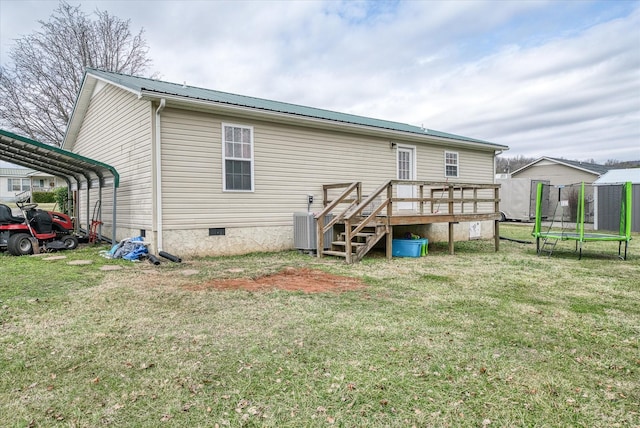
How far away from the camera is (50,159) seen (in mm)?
9430

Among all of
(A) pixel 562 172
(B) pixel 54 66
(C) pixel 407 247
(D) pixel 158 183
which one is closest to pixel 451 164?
(C) pixel 407 247

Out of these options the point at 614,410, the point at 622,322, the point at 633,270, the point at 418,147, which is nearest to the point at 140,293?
the point at 614,410

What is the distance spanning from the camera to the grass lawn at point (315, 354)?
7.80 ft

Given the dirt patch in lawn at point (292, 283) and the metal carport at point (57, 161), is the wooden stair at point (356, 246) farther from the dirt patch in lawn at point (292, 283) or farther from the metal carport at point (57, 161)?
the metal carport at point (57, 161)

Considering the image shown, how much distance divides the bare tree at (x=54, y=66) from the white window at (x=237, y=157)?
14889mm

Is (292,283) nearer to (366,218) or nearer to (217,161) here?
(366,218)

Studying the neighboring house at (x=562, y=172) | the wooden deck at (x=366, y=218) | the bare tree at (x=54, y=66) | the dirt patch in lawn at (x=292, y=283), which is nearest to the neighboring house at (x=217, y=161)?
the wooden deck at (x=366, y=218)

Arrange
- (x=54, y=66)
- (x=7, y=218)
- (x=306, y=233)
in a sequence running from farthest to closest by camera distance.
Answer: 1. (x=54, y=66)
2. (x=306, y=233)
3. (x=7, y=218)

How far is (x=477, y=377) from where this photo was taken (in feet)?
9.25

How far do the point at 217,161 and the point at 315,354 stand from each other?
6301 millimetres

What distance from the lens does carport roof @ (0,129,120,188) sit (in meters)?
7.98

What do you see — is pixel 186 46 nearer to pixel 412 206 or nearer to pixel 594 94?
pixel 412 206

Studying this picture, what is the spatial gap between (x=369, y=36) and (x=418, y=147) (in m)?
5.23

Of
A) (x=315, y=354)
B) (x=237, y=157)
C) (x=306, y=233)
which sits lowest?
(x=315, y=354)
